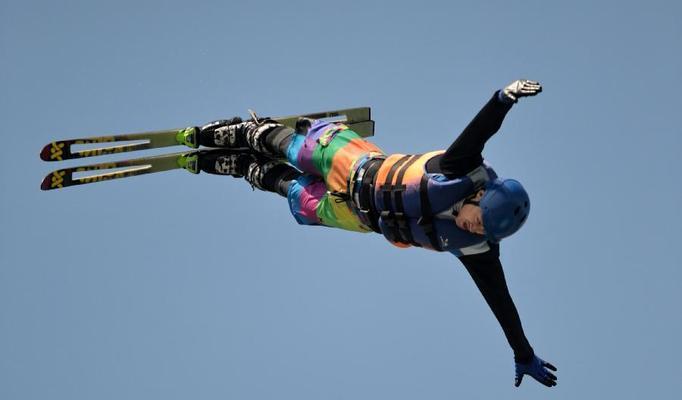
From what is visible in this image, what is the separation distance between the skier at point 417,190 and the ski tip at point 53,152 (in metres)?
2.74

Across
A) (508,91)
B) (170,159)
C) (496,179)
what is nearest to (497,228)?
(496,179)

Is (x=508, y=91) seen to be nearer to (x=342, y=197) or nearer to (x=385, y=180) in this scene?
(x=385, y=180)

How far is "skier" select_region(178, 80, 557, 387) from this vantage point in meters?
10.1

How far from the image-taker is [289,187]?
12.9m

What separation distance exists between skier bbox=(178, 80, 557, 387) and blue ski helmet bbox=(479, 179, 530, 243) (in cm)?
1

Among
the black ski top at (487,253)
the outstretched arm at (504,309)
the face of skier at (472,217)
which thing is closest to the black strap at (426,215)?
the black ski top at (487,253)

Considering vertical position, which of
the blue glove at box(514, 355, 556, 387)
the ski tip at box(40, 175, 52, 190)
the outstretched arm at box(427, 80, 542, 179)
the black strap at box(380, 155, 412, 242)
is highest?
the ski tip at box(40, 175, 52, 190)

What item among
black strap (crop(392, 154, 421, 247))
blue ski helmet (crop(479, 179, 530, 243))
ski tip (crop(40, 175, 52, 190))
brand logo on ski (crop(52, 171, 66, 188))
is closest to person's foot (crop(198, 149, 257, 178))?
brand logo on ski (crop(52, 171, 66, 188))

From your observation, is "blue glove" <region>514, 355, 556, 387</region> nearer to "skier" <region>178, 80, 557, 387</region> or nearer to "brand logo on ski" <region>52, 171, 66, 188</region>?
"skier" <region>178, 80, 557, 387</region>

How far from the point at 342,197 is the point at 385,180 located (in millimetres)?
941

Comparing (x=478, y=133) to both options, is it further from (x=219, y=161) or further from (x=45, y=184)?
(x=45, y=184)

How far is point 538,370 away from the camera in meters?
12.0

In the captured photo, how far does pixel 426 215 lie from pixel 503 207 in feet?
3.17

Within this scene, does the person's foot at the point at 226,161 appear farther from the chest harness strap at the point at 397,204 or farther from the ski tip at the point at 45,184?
the chest harness strap at the point at 397,204
